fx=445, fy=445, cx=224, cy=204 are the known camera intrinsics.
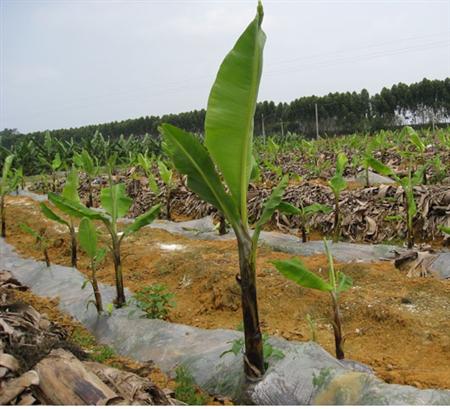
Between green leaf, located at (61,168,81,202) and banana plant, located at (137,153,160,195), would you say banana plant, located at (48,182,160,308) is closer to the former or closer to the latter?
green leaf, located at (61,168,81,202)

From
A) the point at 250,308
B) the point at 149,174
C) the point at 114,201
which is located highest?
the point at 149,174

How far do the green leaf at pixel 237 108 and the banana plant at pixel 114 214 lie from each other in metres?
1.68

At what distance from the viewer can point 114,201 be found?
13.6 ft

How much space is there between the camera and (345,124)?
40438 mm

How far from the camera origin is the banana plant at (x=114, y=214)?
3752 mm

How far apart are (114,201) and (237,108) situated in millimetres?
2230

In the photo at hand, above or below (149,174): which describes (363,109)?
above

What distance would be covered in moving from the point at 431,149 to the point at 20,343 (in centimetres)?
1120

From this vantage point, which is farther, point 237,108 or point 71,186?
point 71,186

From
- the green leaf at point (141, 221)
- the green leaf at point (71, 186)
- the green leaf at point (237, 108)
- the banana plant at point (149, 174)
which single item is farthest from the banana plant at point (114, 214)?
the banana plant at point (149, 174)

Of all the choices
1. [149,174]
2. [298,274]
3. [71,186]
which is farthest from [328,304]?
[149,174]

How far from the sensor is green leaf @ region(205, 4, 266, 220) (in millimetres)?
2133

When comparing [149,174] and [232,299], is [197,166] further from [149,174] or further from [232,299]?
[149,174]

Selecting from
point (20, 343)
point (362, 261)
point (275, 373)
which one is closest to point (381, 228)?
point (362, 261)
